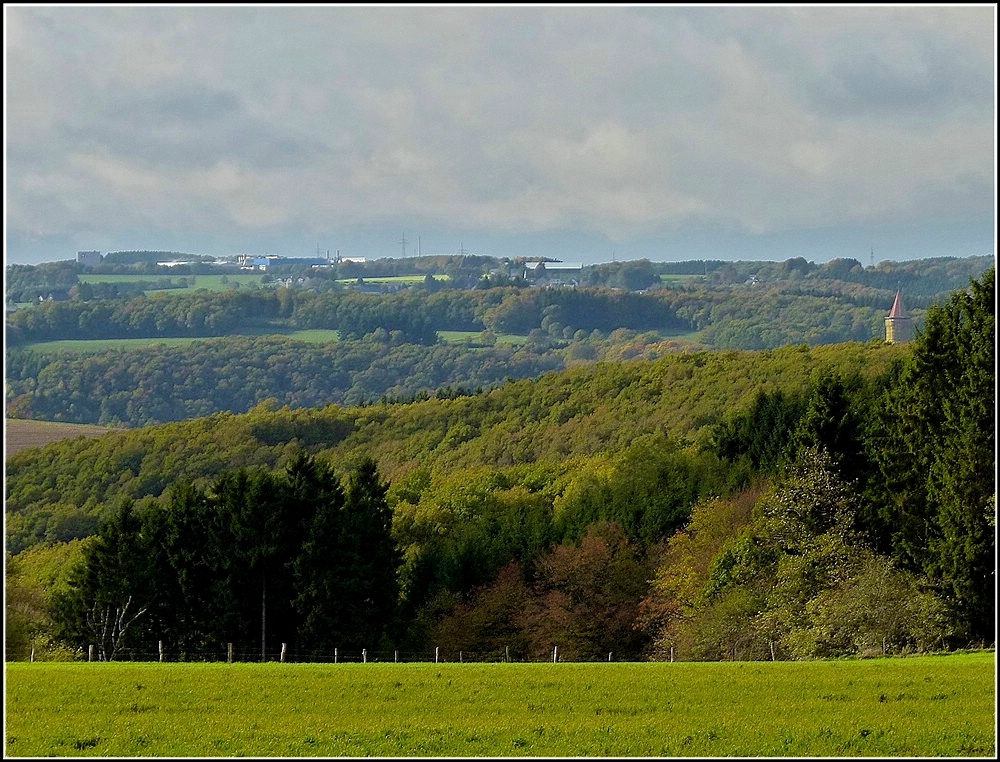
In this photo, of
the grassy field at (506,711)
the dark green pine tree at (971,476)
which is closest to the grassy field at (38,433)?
the dark green pine tree at (971,476)

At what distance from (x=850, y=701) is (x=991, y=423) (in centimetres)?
1992

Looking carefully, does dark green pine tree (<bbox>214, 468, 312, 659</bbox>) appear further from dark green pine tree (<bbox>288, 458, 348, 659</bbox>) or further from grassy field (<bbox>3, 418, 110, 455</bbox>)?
grassy field (<bbox>3, 418, 110, 455</bbox>)

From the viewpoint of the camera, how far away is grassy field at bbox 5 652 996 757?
65.9 ft

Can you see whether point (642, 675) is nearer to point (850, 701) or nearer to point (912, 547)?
point (850, 701)

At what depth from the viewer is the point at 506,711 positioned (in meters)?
23.5

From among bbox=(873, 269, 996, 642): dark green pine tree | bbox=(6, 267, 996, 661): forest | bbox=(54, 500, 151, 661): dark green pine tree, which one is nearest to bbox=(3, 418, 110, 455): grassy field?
bbox=(6, 267, 996, 661): forest

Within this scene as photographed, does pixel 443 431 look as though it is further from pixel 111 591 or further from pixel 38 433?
pixel 111 591

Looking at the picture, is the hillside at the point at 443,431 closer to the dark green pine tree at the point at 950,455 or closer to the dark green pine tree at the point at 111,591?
the dark green pine tree at the point at 111,591

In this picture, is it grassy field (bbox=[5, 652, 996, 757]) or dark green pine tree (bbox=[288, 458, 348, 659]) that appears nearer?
grassy field (bbox=[5, 652, 996, 757])

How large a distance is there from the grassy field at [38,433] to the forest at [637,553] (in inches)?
3379

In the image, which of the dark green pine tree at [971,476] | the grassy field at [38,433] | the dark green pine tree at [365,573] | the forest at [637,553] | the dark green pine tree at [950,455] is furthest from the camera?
the grassy field at [38,433]

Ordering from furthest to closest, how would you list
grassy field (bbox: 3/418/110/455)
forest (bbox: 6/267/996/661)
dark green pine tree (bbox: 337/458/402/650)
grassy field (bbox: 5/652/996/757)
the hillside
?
grassy field (bbox: 3/418/110/455) < the hillside < dark green pine tree (bbox: 337/458/402/650) < forest (bbox: 6/267/996/661) < grassy field (bbox: 5/652/996/757)

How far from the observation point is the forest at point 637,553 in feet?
139

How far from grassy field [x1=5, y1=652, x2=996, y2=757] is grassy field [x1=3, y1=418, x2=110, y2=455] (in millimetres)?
146360
